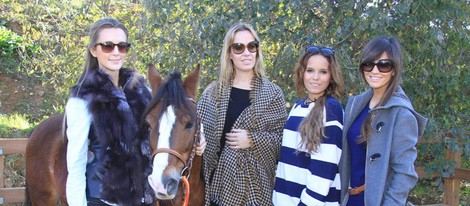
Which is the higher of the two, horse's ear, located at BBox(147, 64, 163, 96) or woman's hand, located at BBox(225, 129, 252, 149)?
horse's ear, located at BBox(147, 64, 163, 96)

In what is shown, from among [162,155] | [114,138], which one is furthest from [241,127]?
[114,138]

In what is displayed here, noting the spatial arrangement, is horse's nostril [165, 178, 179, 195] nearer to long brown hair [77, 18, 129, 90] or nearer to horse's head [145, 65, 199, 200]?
horse's head [145, 65, 199, 200]

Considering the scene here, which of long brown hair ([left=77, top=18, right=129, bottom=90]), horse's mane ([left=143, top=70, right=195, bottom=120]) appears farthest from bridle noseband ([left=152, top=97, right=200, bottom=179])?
long brown hair ([left=77, top=18, right=129, bottom=90])

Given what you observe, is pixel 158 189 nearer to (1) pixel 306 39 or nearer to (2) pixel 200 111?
(2) pixel 200 111

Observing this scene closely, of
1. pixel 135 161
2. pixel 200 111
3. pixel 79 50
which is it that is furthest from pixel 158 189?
pixel 79 50

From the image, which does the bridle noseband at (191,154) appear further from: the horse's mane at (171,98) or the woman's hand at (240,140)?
the woman's hand at (240,140)

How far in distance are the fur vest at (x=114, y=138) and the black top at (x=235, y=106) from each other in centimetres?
64

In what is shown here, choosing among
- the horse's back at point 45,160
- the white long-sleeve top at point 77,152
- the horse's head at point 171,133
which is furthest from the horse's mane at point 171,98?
the horse's back at point 45,160

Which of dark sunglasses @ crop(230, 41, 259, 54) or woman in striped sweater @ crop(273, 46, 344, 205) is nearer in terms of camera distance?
woman in striped sweater @ crop(273, 46, 344, 205)

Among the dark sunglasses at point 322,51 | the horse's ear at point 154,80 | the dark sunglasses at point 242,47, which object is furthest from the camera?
the dark sunglasses at point 242,47

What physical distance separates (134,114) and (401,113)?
1521mm

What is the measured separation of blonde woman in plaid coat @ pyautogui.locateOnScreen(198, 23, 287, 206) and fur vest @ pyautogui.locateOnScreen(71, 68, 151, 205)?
1.86ft

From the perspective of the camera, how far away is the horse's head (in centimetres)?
261

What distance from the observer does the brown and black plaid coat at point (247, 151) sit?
3.17 metres
